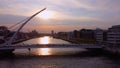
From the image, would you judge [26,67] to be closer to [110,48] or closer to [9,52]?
[9,52]

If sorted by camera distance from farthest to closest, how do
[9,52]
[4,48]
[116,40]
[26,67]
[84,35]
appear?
[84,35], [116,40], [9,52], [4,48], [26,67]

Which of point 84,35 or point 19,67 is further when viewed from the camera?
point 84,35

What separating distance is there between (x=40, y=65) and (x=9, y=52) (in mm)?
8823

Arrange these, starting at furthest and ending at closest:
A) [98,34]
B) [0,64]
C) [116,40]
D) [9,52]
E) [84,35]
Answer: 1. [84,35]
2. [98,34]
3. [116,40]
4. [9,52]
5. [0,64]

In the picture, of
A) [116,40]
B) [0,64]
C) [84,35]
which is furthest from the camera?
[84,35]

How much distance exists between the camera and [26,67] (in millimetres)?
20391

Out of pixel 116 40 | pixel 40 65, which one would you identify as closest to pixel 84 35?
pixel 116 40

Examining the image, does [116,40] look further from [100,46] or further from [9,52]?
[9,52]

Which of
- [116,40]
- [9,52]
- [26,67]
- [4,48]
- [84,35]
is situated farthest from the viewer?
[84,35]

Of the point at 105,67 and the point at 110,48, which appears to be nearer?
the point at 105,67

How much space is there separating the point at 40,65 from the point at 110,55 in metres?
9.80

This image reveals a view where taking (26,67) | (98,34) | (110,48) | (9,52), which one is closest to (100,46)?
(110,48)

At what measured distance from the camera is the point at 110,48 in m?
30.2

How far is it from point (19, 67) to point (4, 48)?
7045 millimetres
